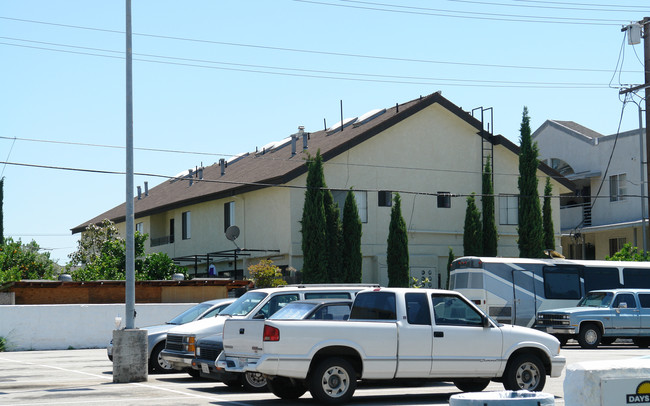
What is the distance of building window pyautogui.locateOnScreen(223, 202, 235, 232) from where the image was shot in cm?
4391

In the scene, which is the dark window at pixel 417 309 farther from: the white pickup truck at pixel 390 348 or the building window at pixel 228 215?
the building window at pixel 228 215

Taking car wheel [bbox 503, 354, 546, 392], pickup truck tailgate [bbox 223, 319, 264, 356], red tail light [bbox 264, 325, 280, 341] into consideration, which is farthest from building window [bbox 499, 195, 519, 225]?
red tail light [bbox 264, 325, 280, 341]

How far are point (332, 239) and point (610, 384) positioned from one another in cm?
3009

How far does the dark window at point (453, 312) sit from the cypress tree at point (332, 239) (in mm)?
22168

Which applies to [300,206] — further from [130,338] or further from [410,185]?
[130,338]

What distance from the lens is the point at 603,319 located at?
3023 cm

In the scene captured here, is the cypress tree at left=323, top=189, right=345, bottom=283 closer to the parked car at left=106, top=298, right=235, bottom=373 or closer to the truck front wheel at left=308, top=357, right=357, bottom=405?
the parked car at left=106, top=298, right=235, bottom=373

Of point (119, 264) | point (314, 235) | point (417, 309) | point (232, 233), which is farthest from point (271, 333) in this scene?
point (119, 264)

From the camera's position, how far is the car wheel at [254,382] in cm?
1570

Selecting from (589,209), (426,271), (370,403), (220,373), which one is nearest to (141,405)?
(220,373)

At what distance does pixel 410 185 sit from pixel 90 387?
27.1m

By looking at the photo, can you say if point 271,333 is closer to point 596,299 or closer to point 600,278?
point 596,299

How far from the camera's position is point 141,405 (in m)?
13.3

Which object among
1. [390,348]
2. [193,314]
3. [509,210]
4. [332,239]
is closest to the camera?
[390,348]
